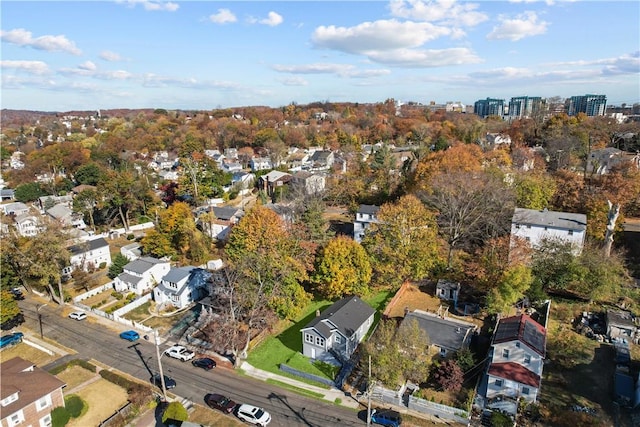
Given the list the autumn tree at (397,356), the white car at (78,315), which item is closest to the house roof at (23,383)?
the white car at (78,315)

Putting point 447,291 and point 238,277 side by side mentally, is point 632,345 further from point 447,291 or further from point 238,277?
point 238,277

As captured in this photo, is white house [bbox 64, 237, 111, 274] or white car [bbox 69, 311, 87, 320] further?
white house [bbox 64, 237, 111, 274]

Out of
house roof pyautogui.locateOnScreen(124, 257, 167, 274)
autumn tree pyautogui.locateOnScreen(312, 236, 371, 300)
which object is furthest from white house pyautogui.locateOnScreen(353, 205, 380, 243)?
house roof pyautogui.locateOnScreen(124, 257, 167, 274)

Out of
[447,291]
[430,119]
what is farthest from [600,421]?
[430,119]

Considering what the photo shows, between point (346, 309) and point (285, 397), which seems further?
point (346, 309)

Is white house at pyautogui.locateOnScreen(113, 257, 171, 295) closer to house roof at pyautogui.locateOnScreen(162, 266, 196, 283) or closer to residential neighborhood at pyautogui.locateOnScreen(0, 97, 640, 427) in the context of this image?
residential neighborhood at pyautogui.locateOnScreen(0, 97, 640, 427)

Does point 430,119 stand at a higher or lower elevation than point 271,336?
higher

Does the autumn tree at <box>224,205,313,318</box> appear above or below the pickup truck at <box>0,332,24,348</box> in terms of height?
above
